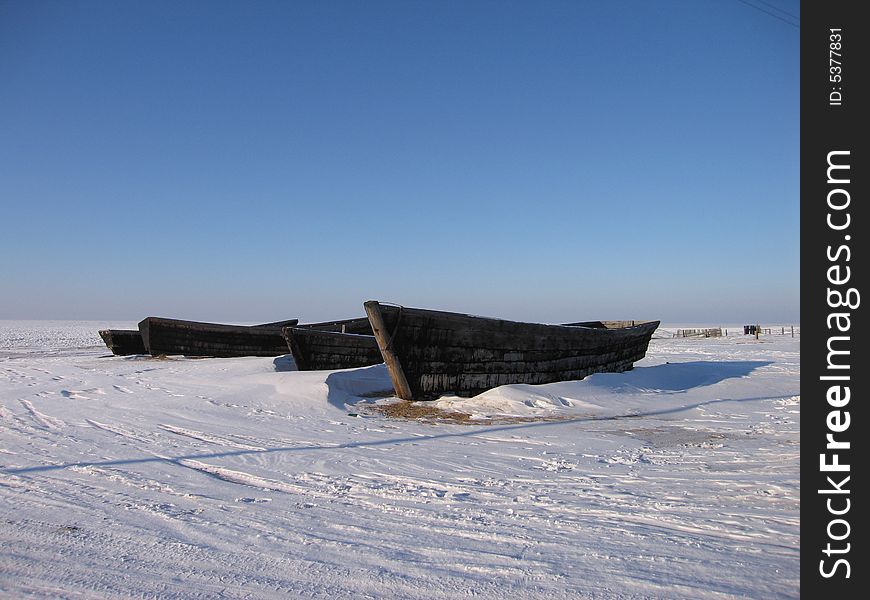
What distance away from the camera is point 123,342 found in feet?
73.3

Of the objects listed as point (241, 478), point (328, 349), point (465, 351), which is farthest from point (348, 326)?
point (241, 478)

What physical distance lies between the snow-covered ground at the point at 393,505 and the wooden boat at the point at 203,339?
13.0m

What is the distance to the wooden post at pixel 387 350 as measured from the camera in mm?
8477

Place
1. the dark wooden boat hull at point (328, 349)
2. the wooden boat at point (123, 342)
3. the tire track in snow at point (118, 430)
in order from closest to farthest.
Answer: the tire track in snow at point (118, 430)
the dark wooden boat hull at point (328, 349)
the wooden boat at point (123, 342)

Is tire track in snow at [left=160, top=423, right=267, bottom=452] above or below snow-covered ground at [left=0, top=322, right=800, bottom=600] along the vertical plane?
below

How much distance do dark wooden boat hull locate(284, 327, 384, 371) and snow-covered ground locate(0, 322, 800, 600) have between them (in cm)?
484

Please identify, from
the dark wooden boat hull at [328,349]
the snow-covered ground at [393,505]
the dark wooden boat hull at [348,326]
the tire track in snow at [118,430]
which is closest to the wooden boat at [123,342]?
the dark wooden boat hull at [348,326]

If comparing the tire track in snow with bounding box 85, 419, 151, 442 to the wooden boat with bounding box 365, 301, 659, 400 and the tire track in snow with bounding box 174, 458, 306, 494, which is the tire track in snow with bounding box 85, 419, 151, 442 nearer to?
the tire track in snow with bounding box 174, 458, 306, 494

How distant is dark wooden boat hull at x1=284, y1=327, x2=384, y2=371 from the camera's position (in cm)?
1234

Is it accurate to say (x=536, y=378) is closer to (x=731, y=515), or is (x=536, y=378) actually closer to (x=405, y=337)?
(x=405, y=337)

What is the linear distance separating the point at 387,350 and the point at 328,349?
470cm
